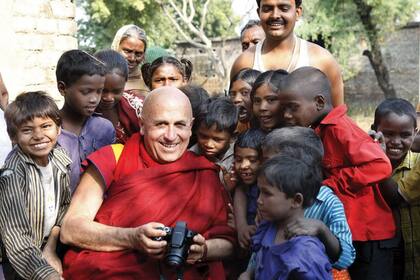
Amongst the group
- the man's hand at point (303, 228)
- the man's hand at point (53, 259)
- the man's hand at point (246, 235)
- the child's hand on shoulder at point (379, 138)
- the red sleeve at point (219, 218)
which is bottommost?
the man's hand at point (53, 259)

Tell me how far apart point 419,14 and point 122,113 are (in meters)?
18.8

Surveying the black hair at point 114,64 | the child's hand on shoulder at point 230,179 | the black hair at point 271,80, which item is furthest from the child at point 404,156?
the black hair at point 114,64

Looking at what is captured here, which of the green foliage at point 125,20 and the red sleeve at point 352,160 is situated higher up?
the red sleeve at point 352,160

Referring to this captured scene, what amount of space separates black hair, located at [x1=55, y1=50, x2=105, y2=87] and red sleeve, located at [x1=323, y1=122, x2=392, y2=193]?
5.13 feet

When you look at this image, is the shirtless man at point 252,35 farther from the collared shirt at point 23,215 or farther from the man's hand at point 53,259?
the man's hand at point 53,259

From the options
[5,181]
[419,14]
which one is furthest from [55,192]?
[419,14]

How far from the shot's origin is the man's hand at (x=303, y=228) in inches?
102

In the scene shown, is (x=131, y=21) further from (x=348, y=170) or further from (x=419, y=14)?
(x=348, y=170)

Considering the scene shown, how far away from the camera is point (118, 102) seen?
4.37 m

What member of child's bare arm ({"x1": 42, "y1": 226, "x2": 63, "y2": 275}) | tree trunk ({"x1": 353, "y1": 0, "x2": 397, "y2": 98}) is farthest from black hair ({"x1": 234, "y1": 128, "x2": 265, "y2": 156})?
tree trunk ({"x1": 353, "y1": 0, "x2": 397, "y2": 98})

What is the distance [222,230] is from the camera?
123 inches

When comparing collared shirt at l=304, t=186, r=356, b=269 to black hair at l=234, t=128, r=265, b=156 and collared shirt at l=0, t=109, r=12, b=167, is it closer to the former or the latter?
black hair at l=234, t=128, r=265, b=156

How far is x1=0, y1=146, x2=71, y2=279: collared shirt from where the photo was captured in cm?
299

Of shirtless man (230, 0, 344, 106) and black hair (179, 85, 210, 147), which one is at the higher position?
shirtless man (230, 0, 344, 106)
